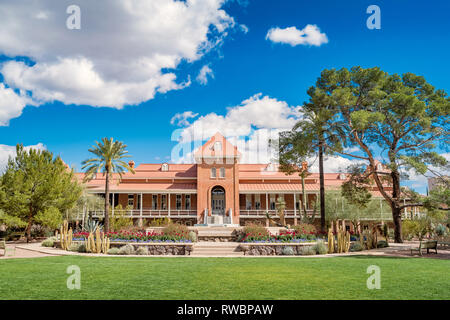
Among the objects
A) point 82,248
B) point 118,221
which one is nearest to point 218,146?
point 118,221

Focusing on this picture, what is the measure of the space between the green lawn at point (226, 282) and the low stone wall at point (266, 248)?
20.8 ft

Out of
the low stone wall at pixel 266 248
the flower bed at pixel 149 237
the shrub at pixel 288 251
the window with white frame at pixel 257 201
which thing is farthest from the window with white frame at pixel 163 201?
the shrub at pixel 288 251

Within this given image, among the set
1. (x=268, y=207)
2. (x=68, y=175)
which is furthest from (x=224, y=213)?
(x=68, y=175)

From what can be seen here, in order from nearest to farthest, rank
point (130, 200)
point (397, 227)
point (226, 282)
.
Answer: point (226, 282)
point (397, 227)
point (130, 200)

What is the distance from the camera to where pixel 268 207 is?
1596 inches

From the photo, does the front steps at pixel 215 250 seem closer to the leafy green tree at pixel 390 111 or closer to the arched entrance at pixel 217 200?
the leafy green tree at pixel 390 111

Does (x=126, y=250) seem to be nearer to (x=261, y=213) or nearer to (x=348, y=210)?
(x=261, y=213)

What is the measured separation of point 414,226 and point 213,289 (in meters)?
26.5

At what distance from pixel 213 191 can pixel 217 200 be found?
1.14 m

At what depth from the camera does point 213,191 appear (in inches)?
1567

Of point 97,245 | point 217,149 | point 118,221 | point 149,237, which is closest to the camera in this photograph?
point 97,245

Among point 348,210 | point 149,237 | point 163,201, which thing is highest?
point 163,201

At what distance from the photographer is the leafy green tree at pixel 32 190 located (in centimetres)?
2569

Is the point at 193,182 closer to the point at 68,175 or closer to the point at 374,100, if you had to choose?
the point at 68,175
